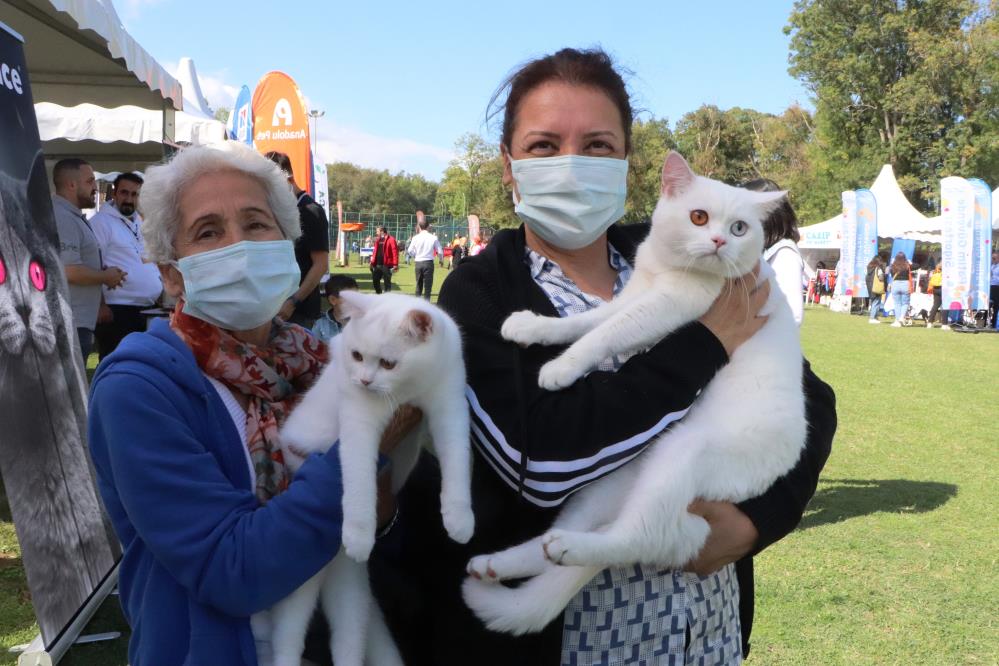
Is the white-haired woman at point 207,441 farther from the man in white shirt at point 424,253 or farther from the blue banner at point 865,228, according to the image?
the blue banner at point 865,228

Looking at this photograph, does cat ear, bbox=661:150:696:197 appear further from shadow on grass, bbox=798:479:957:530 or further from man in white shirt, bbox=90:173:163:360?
man in white shirt, bbox=90:173:163:360

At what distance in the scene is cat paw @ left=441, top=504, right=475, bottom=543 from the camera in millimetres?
1451

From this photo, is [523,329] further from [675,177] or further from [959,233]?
[959,233]

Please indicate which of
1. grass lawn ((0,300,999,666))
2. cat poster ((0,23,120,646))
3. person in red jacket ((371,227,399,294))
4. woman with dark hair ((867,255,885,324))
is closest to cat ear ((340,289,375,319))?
cat poster ((0,23,120,646))

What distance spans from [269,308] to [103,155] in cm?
1123

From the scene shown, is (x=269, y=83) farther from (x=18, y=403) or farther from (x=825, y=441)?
(x=825, y=441)

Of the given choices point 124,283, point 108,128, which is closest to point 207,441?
point 124,283

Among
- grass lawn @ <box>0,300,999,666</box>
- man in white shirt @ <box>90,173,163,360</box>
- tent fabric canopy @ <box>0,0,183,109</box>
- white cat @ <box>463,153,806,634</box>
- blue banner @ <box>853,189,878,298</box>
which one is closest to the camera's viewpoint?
white cat @ <box>463,153,806,634</box>

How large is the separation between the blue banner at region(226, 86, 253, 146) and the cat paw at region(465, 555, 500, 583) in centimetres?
983

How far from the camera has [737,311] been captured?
1598mm

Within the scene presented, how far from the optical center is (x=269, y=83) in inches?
392

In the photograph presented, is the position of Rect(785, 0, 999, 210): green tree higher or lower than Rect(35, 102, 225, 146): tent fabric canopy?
higher

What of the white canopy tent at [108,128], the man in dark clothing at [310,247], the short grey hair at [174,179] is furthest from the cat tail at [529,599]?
the white canopy tent at [108,128]

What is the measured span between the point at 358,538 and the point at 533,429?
391mm
